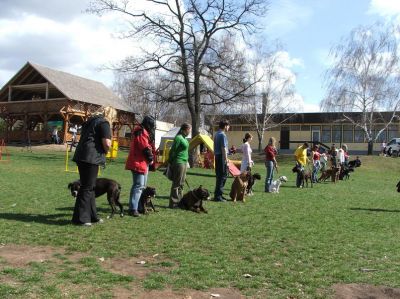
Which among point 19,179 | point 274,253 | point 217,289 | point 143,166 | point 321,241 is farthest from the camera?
point 19,179

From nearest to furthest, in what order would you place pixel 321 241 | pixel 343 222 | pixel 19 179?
pixel 321 241
pixel 343 222
pixel 19 179

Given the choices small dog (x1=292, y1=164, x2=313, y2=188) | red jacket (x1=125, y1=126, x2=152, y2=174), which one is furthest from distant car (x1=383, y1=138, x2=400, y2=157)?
red jacket (x1=125, y1=126, x2=152, y2=174)

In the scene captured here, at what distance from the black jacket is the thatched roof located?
3219cm

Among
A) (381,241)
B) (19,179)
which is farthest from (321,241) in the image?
(19,179)

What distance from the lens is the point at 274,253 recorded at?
619 centimetres

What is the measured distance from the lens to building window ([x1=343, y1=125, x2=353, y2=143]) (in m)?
53.8

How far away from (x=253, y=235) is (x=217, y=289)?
273cm

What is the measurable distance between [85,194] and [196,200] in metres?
2.79

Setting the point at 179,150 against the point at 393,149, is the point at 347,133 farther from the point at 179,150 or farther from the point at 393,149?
the point at 179,150

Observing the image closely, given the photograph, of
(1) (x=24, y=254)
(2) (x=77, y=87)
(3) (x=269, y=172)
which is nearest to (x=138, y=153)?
(1) (x=24, y=254)

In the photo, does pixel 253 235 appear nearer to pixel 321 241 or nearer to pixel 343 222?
pixel 321 241

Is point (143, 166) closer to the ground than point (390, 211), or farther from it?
farther from it

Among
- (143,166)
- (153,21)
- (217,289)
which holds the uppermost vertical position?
(153,21)

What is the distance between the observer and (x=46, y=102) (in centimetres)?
3941
